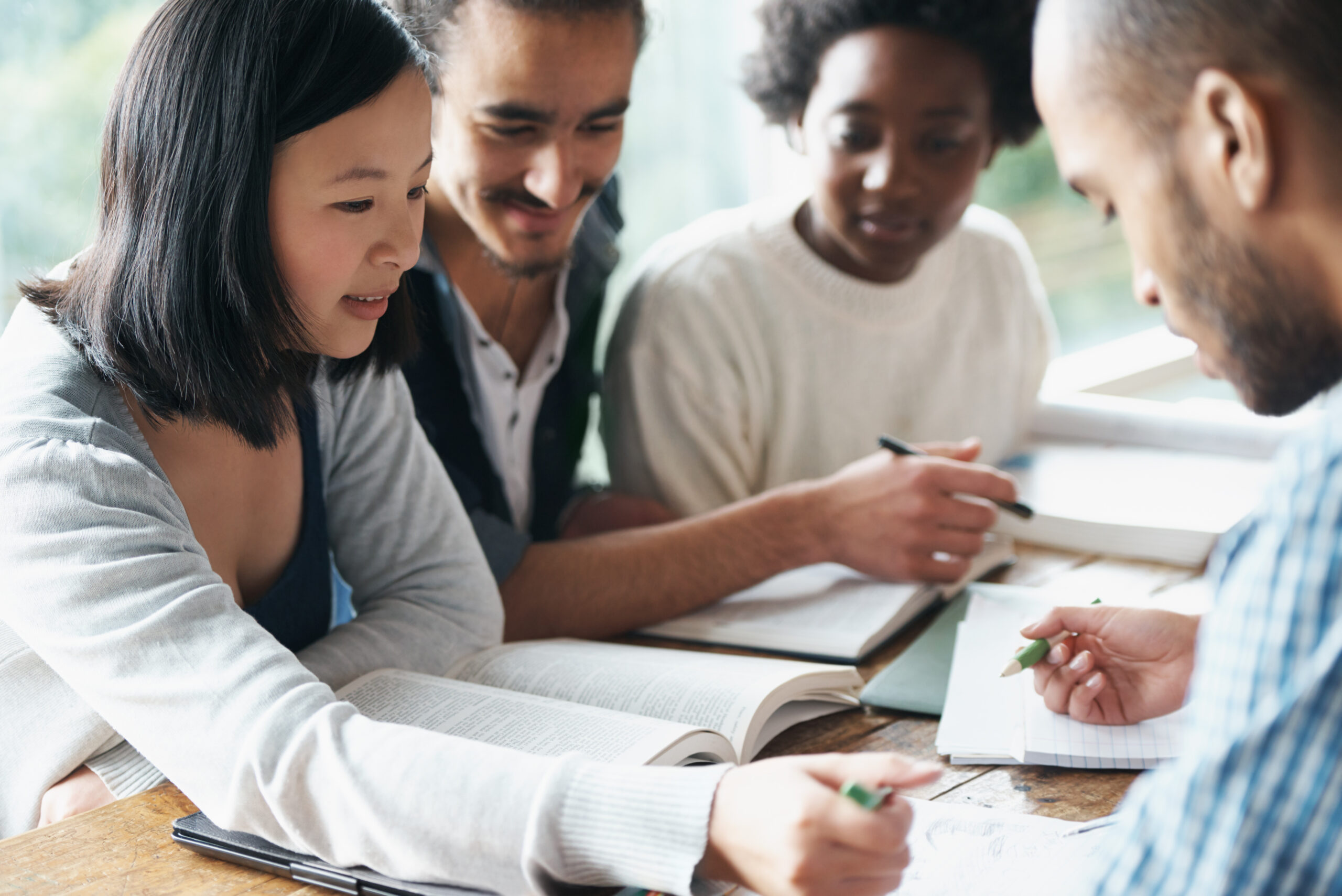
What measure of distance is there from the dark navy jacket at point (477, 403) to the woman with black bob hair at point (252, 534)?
10.9 inches

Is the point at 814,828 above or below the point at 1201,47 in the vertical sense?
below

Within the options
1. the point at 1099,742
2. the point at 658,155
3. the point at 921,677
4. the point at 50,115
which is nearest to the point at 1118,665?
the point at 1099,742

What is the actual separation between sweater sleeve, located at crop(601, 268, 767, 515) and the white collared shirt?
11cm

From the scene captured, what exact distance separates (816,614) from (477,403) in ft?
1.71

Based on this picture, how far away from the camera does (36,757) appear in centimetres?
94

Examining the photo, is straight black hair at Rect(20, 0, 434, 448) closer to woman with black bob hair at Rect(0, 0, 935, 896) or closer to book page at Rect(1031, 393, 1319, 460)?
woman with black bob hair at Rect(0, 0, 935, 896)

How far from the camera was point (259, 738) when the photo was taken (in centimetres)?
75

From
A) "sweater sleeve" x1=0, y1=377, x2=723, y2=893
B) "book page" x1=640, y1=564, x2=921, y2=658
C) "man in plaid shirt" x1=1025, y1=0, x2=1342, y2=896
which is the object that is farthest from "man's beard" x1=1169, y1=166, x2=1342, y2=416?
"book page" x1=640, y1=564, x2=921, y2=658

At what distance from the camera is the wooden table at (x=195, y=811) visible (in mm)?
784

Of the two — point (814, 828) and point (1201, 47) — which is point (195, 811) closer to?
point (814, 828)

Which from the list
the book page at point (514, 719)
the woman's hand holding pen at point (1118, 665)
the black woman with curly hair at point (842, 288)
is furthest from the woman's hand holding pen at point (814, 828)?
the black woman with curly hair at point (842, 288)

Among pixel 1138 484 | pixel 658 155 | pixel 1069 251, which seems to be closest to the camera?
pixel 1138 484

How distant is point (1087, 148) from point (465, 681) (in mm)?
713

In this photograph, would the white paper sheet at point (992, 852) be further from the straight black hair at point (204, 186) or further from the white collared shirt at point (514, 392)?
the white collared shirt at point (514, 392)
